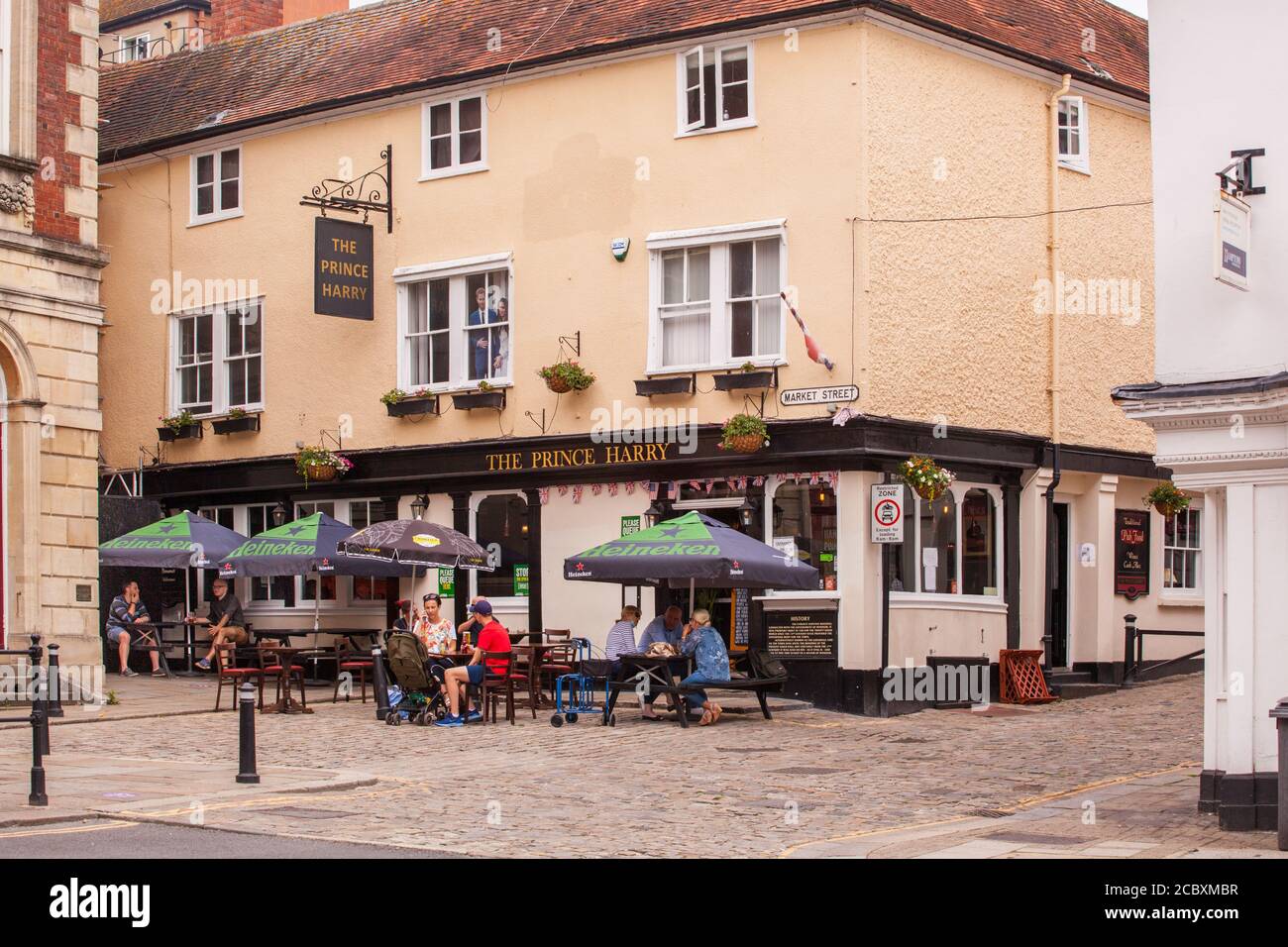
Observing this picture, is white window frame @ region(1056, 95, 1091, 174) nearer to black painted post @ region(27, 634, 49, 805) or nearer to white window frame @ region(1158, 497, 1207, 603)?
white window frame @ region(1158, 497, 1207, 603)

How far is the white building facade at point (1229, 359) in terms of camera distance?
1267 cm

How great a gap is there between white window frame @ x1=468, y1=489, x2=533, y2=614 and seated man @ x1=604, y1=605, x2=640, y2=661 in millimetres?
4336

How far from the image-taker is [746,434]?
2327cm

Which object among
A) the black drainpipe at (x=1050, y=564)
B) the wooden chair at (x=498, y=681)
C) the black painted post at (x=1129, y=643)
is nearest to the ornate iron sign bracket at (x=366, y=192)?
the wooden chair at (x=498, y=681)

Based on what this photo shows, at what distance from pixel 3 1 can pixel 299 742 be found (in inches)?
379

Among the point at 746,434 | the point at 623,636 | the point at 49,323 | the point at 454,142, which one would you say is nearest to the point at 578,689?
the point at 623,636

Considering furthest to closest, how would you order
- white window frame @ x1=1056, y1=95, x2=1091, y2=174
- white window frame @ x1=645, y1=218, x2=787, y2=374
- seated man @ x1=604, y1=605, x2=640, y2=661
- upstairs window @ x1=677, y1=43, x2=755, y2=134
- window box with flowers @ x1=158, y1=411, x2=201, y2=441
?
window box with flowers @ x1=158, y1=411, x2=201, y2=441 → white window frame @ x1=1056, y1=95, x2=1091, y2=174 → upstairs window @ x1=677, y1=43, x2=755, y2=134 → white window frame @ x1=645, y1=218, x2=787, y2=374 → seated man @ x1=604, y1=605, x2=640, y2=661

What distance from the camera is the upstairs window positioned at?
24250 mm

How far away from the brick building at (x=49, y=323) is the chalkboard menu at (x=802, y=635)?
848cm

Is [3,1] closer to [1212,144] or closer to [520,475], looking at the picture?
[520,475]

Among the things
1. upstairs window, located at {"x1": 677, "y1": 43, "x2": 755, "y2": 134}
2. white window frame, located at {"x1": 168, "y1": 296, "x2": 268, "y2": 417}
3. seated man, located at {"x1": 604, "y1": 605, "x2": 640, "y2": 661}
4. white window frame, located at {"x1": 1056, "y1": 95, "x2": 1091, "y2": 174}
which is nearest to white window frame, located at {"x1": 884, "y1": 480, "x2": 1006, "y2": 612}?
seated man, located at {"x1": 604, "y1": 605, "x2": 640, "y2": 661}

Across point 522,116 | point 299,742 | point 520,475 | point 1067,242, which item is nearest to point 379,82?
point 522,116

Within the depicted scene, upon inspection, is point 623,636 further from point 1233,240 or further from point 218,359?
point 218,359

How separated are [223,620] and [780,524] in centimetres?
968
